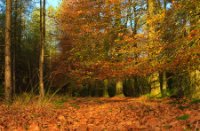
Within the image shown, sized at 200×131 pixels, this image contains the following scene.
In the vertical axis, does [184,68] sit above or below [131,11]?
below

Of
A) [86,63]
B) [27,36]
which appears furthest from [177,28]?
[27,36]

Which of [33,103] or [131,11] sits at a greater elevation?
[131,11]

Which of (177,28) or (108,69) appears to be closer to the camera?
(177,28)

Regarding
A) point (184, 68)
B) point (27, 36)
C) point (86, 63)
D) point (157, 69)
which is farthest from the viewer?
point (27, 36)

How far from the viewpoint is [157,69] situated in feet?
37.3

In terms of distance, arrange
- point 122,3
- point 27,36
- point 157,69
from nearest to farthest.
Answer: point 157,69, point 122,3, point 27,36

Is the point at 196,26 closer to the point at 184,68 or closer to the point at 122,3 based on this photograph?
the point at 184,68

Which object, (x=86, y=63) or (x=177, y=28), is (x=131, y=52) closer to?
(x=177, y=28)

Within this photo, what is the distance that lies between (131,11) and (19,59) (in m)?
15.5

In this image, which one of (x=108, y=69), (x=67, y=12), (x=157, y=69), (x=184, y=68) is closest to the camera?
(x=184, y=68)

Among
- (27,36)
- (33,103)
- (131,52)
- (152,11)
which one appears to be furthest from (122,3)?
(27,36)

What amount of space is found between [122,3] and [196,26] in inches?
280

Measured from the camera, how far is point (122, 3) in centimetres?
1547

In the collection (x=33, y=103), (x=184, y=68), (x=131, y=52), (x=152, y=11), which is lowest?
(x=33, y=103)
